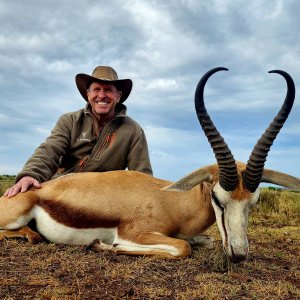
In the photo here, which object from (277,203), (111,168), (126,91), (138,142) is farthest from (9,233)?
(277,203)

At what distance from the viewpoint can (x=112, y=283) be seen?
417cm

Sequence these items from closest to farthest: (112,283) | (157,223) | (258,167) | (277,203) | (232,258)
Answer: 1. (112,283)
2. (232,258)
3. (258,167)
4. (157,223)
5. (277,203)

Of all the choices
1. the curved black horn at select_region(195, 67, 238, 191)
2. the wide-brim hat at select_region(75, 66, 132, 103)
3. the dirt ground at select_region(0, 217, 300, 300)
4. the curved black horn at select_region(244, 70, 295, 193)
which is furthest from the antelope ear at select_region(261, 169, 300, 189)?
the wide-brim hat at select_region(75, 66, 132, 103)

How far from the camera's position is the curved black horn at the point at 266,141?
496cm

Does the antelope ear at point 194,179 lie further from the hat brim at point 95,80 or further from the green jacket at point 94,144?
the hat brim at point 95,80

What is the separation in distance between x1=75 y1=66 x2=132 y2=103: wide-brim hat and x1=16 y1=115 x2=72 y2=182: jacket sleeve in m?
0.76

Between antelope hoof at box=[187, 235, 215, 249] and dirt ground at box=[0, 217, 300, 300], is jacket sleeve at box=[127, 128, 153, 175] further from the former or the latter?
dirt ground at box=[0, 217, 300, 300]

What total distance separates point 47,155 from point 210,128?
338 centimetres

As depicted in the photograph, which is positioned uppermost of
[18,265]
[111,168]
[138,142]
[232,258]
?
[138,142]

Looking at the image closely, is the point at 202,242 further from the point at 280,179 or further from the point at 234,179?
the point at 234,179

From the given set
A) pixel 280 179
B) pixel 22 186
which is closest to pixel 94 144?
pixel 22 186

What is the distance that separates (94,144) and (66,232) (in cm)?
251

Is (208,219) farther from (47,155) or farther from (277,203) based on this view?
(277,203)

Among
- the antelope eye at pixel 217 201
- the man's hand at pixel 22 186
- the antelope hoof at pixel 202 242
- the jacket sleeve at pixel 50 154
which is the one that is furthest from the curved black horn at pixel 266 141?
the jacket sleeve at pixel 50 154
